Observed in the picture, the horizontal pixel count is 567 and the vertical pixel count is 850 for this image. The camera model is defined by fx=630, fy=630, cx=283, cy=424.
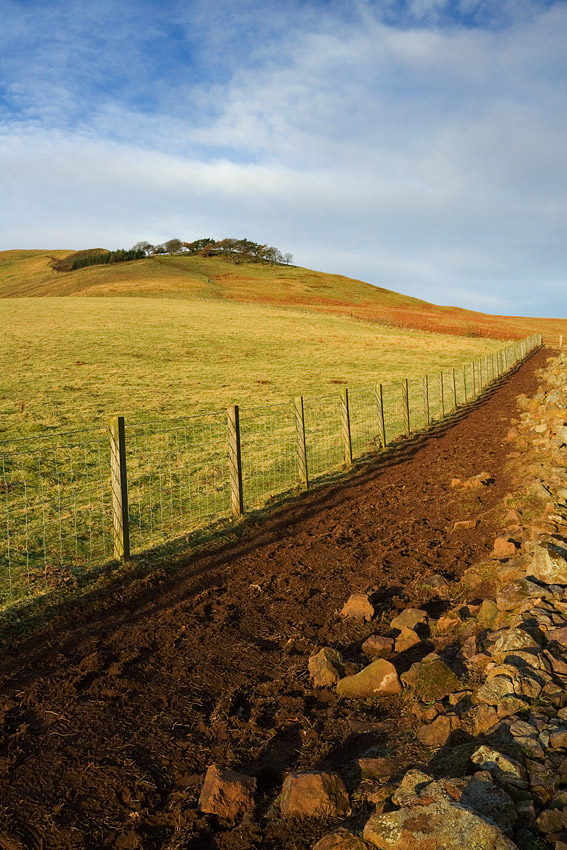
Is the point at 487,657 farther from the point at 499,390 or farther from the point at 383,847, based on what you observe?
the point at 499,390

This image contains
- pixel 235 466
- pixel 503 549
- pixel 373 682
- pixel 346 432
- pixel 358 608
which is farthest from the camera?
pixel 346 432

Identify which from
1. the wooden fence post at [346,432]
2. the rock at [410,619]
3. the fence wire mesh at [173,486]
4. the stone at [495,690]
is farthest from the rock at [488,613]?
the wooden fence post at [346,432]

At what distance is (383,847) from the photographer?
10.3 ft

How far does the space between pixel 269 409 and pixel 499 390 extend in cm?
1470

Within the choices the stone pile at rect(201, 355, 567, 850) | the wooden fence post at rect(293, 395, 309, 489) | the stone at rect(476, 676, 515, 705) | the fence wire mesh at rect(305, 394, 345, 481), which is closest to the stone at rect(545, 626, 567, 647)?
the stone pile at rect(201, 355, 567, 850)

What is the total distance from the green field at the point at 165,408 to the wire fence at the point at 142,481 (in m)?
0.05

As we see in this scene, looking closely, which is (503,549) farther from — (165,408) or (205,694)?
(165,408)

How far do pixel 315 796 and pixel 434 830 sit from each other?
861mm

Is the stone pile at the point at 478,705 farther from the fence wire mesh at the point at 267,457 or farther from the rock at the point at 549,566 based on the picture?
the fence wire mesh at the point at 267,457

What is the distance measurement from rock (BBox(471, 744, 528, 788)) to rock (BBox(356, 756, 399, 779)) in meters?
0.57

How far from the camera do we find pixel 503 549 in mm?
7738

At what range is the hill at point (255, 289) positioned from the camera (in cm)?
7612

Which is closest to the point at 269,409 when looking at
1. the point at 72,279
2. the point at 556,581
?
the point at 556,581

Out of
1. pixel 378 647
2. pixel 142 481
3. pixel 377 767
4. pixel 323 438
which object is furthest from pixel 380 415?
pixel 377 767
